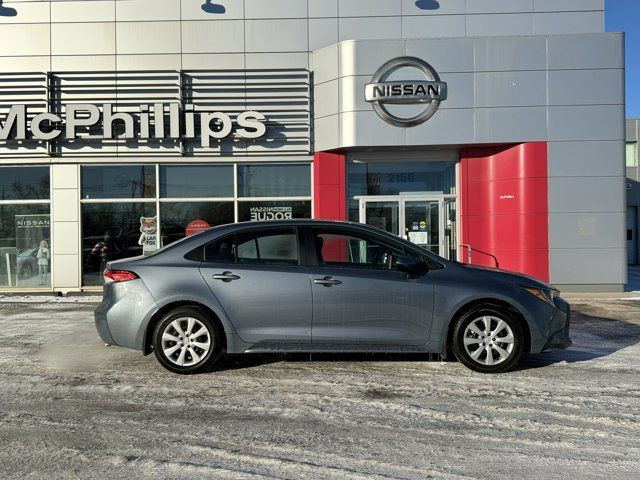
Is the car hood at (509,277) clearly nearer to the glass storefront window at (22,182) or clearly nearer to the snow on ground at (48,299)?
the snow on ground at (48,299)

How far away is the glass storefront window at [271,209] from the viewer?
13086 mm

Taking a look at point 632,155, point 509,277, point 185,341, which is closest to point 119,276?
point 185,341

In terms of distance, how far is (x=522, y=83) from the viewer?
11977 millimetres

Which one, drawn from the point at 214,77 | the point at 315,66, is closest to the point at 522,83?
the point at 315,66

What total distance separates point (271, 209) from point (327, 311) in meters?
7.86

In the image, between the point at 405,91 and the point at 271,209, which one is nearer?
the point at 405,91

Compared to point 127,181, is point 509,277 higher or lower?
lower

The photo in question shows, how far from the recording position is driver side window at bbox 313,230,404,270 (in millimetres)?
5672

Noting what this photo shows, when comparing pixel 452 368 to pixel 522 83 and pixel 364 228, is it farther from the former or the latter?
pixel 522 83

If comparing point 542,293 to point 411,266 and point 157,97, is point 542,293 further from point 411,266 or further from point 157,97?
point 157,97

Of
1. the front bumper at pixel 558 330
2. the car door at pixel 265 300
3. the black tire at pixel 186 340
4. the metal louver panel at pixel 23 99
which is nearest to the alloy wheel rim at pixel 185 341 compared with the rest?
the black tire at pixel 186 340

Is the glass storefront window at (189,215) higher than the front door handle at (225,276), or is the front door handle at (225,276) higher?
the glass storefront window at (189,215)

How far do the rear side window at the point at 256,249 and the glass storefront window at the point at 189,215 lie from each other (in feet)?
24.3

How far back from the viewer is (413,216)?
13102mm
